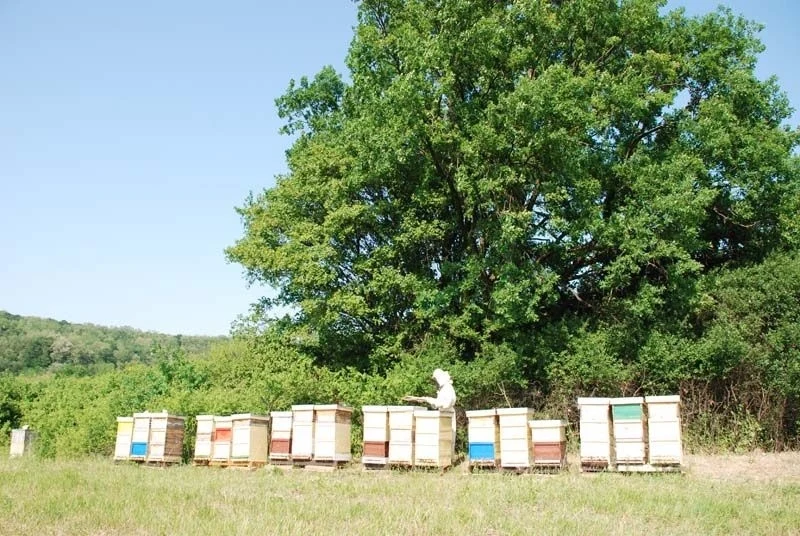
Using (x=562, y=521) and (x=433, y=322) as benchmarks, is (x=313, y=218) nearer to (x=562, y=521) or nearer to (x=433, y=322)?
(x=433, y=322)

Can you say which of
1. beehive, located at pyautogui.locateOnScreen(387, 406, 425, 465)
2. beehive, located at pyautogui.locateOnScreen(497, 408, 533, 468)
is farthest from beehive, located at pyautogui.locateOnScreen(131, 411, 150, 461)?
beehive, located at pyautogui.locateOnScreen(497, 408, 533, 468)

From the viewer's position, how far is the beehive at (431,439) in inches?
523

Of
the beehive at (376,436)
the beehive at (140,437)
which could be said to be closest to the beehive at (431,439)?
the beehive at (376,436)

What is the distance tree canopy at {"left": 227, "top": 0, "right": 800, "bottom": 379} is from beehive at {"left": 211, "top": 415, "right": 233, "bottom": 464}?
5.98 meters

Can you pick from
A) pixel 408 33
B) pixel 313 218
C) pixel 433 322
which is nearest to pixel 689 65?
pixel 408 33

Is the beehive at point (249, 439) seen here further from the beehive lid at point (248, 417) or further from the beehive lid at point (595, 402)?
the beehive lid at point (595, 402)

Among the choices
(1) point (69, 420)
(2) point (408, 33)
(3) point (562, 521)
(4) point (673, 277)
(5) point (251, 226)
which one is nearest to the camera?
(3) point (562, 521)

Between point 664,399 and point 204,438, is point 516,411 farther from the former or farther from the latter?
point 204,438

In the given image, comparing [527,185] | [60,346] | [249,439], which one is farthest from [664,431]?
[60,346]

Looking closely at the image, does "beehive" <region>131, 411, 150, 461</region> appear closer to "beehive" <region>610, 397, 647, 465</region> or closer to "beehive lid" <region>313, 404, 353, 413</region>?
"beehive lid" <region>313, 404, 353, 413</region>

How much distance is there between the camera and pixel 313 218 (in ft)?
72.5

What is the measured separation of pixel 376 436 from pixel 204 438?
4269mm

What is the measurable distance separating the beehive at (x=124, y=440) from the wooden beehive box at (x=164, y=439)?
63 centimetres

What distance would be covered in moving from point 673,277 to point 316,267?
10.00m
